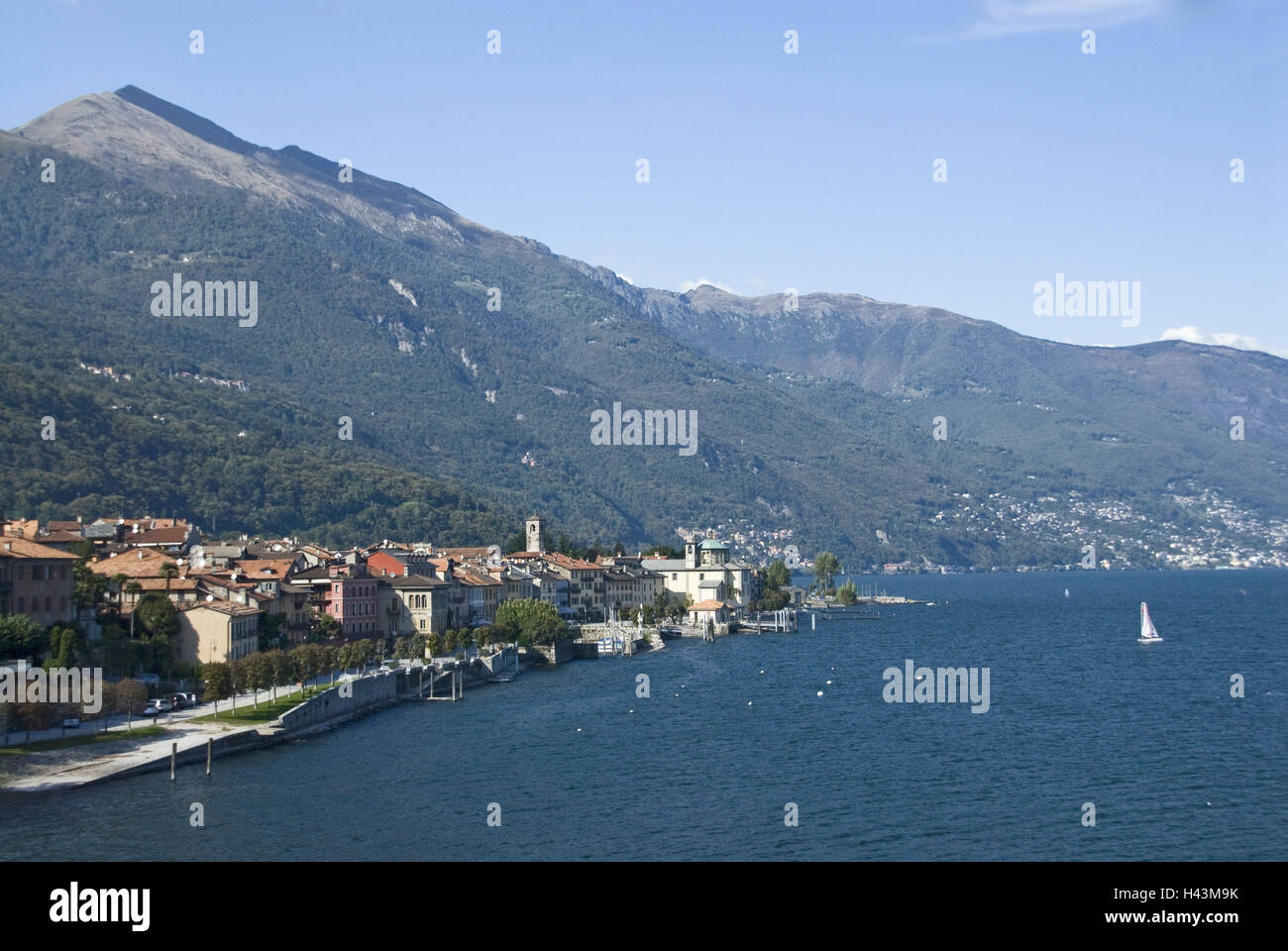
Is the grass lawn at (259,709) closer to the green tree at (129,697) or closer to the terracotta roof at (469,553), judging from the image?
the green tree at (129,697)

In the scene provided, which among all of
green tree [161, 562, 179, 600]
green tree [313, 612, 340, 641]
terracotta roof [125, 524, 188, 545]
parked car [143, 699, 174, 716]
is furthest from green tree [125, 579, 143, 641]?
terracotta roof [125, 524, 188, 545]

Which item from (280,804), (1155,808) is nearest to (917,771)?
(1155,808)

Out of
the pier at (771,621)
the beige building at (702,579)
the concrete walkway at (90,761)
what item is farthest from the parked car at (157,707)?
the beige building at (702,579)

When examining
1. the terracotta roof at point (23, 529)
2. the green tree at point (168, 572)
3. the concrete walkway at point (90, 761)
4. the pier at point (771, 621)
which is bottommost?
the pier at point (771, 621)

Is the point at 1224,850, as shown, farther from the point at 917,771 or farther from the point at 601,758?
the point at 601,758

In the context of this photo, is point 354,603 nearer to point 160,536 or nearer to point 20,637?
point 160,536
